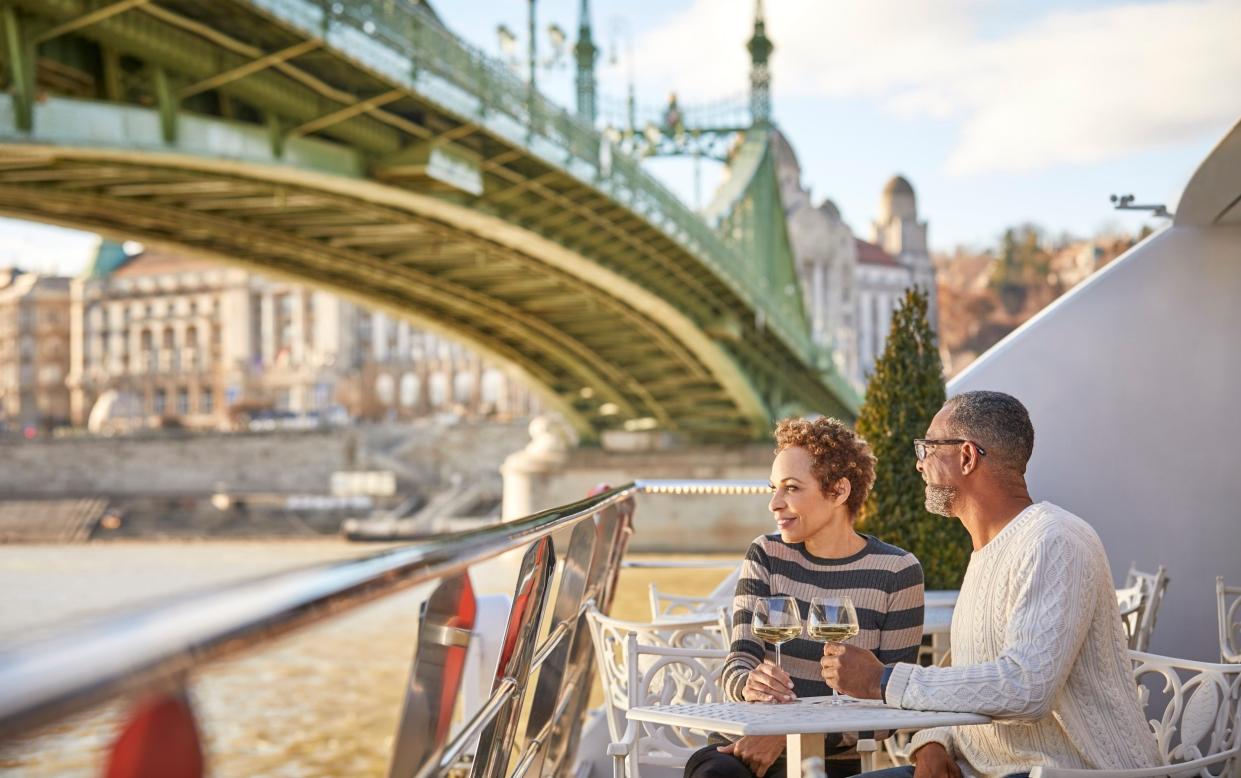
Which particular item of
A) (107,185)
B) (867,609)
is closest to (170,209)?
(107,185)

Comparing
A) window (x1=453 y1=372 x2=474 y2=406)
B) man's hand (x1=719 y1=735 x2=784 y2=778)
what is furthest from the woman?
window (x1=453 y1=372 x2=474 y2=406)

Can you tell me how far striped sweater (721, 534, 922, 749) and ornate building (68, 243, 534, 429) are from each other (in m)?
56.6

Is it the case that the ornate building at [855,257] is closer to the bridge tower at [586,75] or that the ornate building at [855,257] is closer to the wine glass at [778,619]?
the bridge tower at [586,75]

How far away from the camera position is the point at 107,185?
539 inches

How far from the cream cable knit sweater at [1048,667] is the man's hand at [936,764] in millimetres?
105

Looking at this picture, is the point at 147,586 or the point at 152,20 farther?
the point at 147,586

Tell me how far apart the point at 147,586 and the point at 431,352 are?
1527 inches

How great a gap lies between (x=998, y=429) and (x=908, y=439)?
3008 mm

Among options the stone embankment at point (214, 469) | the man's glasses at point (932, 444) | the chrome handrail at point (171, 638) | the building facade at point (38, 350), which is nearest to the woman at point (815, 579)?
the man's glasses at point (932, 444)

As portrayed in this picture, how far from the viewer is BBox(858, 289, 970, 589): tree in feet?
15.1

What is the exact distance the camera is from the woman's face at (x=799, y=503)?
90.2 inches

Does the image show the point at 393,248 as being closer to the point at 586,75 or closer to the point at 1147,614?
the point at 586,75

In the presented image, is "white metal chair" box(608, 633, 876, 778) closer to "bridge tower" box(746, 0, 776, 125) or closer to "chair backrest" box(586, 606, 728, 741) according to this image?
"chair backrest" box(586, 606, 728, 741)

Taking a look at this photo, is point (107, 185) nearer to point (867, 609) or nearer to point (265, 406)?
point (867, 609)
